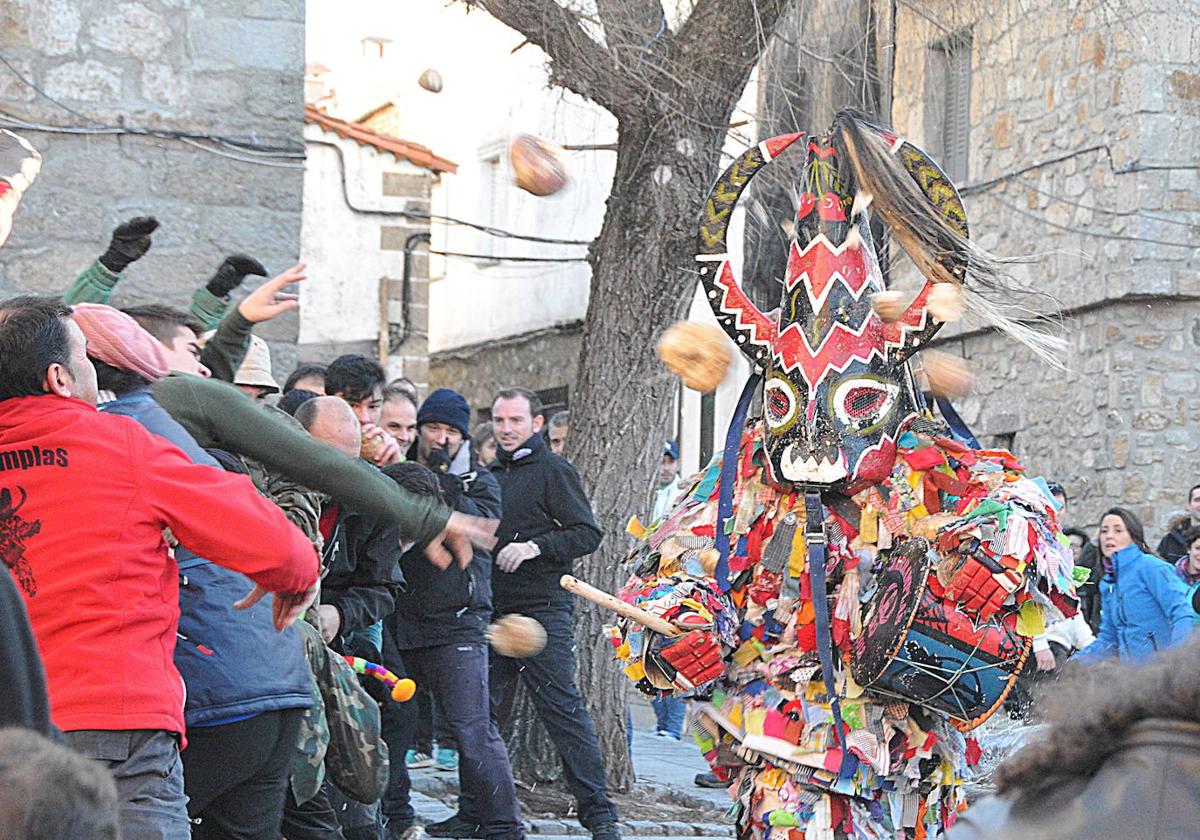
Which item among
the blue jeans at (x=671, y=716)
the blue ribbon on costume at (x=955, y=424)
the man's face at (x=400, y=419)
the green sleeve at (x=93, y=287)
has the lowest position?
the blue jeans at (x=671, y=716)

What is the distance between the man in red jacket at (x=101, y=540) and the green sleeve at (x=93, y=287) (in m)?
1.84

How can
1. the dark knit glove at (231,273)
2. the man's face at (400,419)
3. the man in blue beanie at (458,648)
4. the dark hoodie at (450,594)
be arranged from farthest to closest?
the man's face at (400,419), the dark hoodie at (450,594), the man in blue beanie at (458,648), the dark knit glove at (231,273)

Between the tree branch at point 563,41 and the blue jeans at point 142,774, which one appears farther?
the tree branch at point 563,41

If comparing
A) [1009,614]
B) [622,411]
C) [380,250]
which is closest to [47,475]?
[1009,614]

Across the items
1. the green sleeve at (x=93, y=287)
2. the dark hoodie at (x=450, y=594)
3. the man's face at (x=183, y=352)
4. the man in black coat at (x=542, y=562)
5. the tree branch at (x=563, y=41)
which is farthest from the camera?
the tree branch at (x=563, y=41)

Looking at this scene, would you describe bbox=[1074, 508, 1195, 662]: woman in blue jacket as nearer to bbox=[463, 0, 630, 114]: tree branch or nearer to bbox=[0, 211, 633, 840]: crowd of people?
bbox=[463, 0, 630, 114]: tree branch

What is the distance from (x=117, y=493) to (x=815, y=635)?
7.35 feet

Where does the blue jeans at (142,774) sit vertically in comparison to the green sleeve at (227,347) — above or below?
below

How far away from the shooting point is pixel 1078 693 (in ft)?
5.50

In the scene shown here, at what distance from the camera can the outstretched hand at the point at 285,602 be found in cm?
378

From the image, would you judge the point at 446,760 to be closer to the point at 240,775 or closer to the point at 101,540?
the point at 240,775

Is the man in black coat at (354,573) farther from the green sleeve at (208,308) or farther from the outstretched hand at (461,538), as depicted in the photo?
the outstretched hand at (461,538)

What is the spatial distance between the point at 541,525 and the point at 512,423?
0.46 metres

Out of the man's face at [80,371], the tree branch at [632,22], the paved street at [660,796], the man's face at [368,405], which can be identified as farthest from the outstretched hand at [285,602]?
the tree branch at [632,22]
